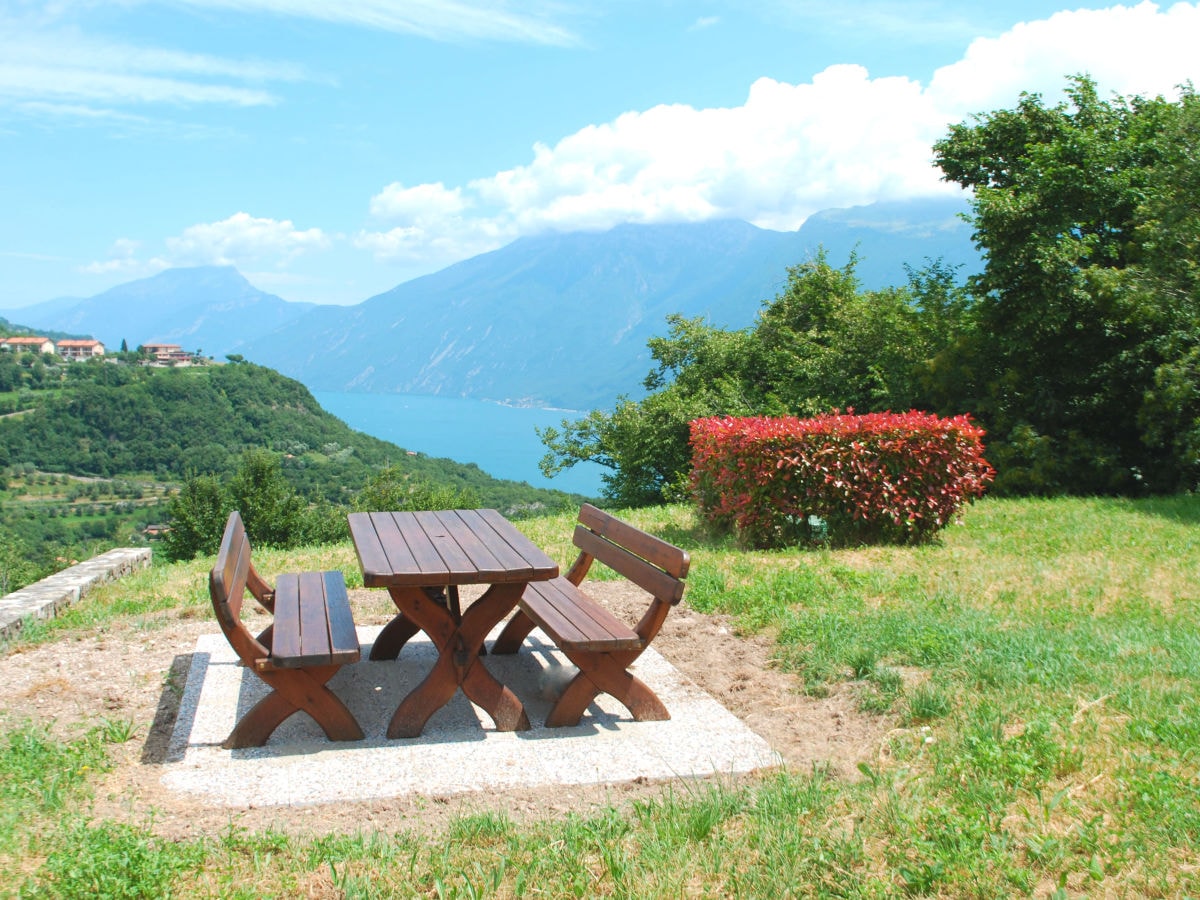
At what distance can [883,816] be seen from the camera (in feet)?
10.7

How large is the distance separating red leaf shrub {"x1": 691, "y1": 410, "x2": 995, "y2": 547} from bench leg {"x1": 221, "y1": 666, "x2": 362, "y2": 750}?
18.3 feet

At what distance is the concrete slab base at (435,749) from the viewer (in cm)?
376

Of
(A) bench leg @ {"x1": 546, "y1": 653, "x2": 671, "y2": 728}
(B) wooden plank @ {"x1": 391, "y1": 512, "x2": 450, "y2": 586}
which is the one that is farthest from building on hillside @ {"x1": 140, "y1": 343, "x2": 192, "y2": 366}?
(A) bench leg @ {"x1": 546, "y1": 653, "x2": 671, "y2": 728}

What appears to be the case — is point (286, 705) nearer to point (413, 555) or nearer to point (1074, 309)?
point (413, 555)

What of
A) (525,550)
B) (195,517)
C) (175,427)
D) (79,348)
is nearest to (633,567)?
(525,550)

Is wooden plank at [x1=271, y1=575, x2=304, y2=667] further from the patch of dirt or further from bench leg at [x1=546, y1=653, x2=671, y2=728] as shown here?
bench leg at [x1=546, y1=653, x2=671, y2=728]

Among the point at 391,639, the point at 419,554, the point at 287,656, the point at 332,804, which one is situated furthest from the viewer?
the point at 391,639

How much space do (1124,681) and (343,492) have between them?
2132 inches

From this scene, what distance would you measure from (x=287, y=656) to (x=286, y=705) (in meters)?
0.35

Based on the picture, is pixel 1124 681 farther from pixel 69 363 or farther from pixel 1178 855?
pixel 69 363

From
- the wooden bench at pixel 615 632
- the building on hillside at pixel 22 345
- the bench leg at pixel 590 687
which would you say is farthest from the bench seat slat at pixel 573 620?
the building on hillside at pixel 22 345

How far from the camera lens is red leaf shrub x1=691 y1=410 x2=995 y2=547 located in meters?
9.03

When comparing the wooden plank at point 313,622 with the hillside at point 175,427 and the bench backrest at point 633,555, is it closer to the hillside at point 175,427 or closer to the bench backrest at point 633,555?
the bench backrest at point 633,555

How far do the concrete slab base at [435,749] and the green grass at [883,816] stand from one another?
321mm
